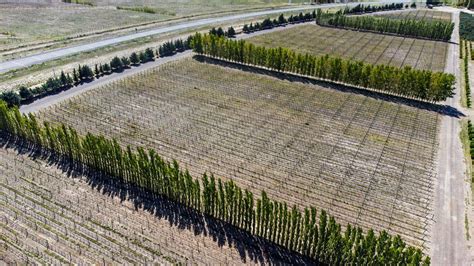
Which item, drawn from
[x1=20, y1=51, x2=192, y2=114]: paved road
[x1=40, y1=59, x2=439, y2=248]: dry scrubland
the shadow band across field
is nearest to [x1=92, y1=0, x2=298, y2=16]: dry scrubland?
[x1=20, y1=51, x2=192, y2=114]: paved road

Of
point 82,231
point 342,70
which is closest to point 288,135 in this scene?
point 342,70

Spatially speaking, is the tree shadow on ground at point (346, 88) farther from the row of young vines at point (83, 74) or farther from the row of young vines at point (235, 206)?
the row of young vines at point (235, 206)

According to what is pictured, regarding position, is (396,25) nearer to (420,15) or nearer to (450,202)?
(420,15)

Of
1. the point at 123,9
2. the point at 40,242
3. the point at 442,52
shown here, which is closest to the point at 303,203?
the point at 40,242

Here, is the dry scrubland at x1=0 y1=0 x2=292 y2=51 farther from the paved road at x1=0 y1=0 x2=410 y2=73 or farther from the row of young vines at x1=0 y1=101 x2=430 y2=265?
the row of young vines at x1=0 y1=101 x2=430 y2=265

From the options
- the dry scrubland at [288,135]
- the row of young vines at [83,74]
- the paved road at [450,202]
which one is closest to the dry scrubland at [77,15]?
the row of young vines at [83,74]

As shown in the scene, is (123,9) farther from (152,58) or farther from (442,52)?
(442,52)
